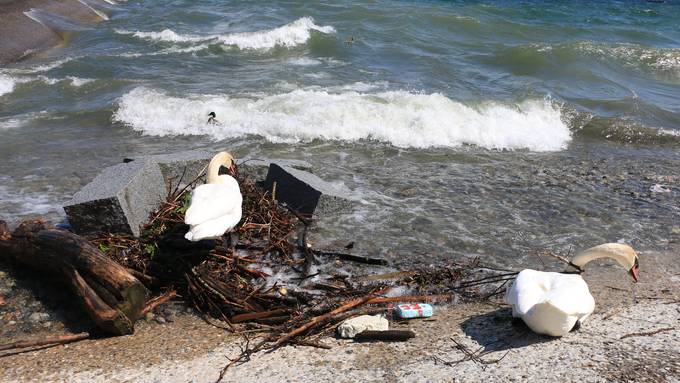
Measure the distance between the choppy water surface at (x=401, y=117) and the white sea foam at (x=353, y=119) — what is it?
39 millimetres

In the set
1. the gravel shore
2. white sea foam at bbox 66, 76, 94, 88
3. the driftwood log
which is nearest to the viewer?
the gravel shore

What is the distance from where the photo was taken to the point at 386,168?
26.7 ft

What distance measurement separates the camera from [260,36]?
55.1ft

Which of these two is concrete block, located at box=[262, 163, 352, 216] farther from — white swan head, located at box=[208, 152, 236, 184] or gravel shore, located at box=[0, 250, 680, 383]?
gravel shore, located at box=[0, 250, 680, 383]

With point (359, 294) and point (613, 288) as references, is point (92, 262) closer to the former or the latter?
point (359, 294)

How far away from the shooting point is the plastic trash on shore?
438 centimetres

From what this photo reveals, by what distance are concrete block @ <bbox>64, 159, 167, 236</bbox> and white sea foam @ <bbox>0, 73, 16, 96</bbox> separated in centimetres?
823

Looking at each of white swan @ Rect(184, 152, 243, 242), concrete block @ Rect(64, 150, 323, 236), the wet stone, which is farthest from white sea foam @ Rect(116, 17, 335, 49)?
the wet stone

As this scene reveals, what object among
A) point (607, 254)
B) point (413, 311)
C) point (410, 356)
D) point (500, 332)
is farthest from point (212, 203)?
point (607, 254)

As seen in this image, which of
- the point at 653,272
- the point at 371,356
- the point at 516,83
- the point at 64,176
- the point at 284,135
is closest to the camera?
the point at 371,356

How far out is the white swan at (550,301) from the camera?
12.5ft

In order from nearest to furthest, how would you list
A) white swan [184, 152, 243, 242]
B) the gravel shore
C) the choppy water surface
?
the gravel shore → white swan [184, 152, 243, 242] → the choppy water surface

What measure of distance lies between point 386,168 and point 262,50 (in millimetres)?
8963

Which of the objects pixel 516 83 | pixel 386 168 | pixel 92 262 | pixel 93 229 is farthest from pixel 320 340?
pixel 516 83
